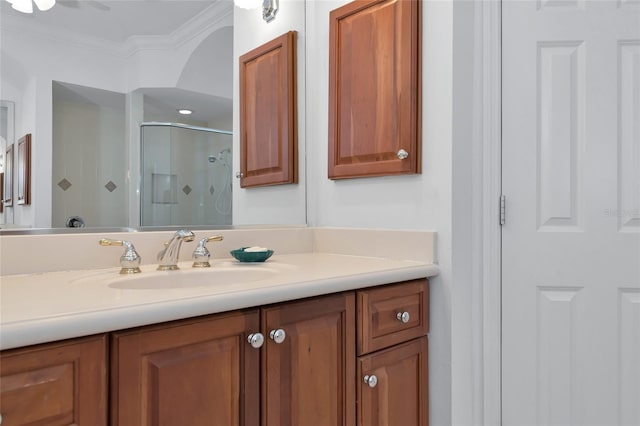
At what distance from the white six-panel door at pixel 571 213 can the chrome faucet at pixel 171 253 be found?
102 centimetres

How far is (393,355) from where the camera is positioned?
1.28 m

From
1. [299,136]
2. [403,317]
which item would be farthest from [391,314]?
[299,136]

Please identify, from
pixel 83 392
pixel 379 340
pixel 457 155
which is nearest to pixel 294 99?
pixel 457 155

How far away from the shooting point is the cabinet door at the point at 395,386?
120 centimetres

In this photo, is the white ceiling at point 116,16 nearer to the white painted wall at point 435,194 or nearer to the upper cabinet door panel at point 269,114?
the upper cabinet door panel at point 269,114

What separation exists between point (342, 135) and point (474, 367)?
91cm

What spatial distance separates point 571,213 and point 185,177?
1.25 meters

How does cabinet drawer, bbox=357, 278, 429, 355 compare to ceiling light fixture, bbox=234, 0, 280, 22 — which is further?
ceiling light fixture, bbox=234, 0, 280, 22

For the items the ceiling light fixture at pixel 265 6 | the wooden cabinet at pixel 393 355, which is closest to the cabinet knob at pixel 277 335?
the wooden cabinet at pixel 393 355

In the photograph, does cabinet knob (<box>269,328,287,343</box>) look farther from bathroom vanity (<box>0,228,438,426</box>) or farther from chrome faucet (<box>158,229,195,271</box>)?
chrome faucet (<box>158,229,195,271</box>)

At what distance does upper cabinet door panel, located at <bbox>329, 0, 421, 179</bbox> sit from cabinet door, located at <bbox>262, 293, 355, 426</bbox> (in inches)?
23.0

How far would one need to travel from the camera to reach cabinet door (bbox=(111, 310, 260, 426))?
78 cm

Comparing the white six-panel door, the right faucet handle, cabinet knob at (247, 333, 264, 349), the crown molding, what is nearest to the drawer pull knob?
the white six-panel door

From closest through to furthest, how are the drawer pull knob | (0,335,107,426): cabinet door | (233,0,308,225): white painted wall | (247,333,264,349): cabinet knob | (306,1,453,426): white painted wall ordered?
1. (0,335,107,426): cabinet door
2. (247,333,264,349): cabinet knob
3. the drawer pull knob
4. (306,1,453,426): white painted wall
5. (233,0,308,225): white painted wall
